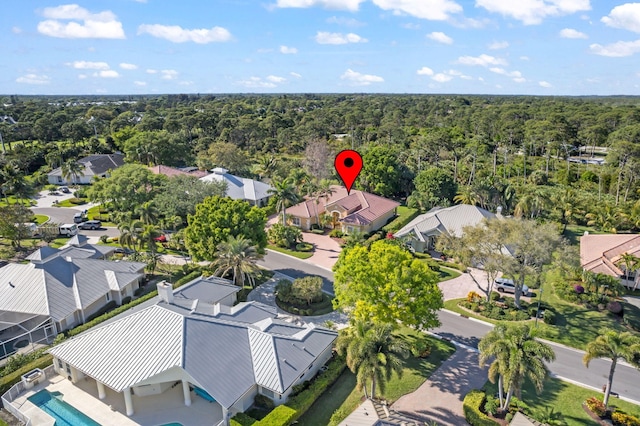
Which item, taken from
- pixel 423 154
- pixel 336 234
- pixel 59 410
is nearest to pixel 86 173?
pixel 336 234

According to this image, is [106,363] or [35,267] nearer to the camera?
[106,363]

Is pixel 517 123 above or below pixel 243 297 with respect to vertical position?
above

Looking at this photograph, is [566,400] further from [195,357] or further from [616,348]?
[195,357]

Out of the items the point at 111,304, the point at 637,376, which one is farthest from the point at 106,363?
the point at 637,376

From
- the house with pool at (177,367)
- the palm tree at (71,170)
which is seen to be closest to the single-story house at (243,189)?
the palm tree at (71,170)

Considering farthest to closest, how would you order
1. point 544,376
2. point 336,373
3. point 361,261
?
point 361,261 < point 336,373 < point 544,376

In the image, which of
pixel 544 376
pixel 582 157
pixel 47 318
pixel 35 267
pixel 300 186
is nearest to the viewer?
pixel 544 376

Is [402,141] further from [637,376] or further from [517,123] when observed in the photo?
[637,376]

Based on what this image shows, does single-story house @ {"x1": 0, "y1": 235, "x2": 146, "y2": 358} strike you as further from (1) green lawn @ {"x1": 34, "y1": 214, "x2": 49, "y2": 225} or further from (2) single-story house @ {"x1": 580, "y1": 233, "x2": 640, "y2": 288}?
(2) single-story house @ {"x1": 580, "y1": 233, "x2": 640, "y2": 288}
